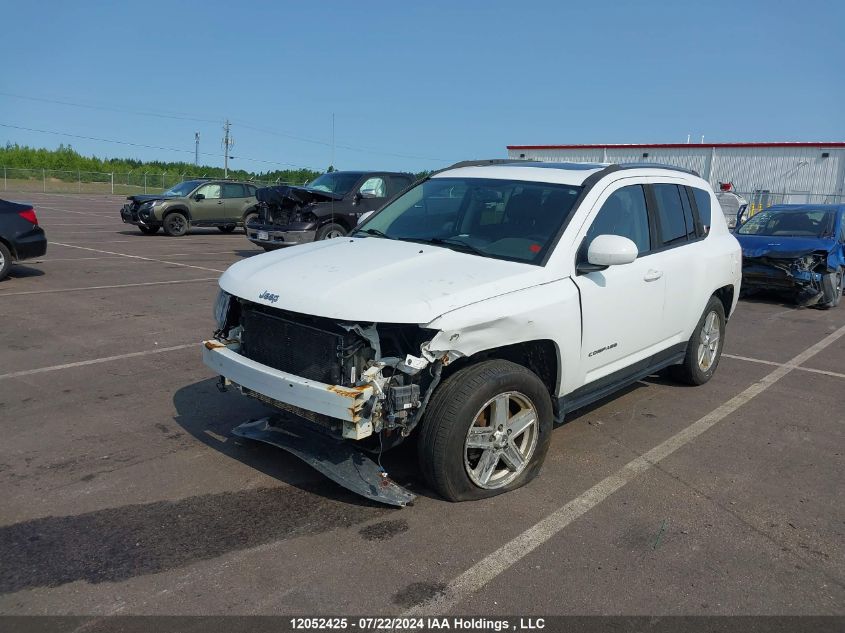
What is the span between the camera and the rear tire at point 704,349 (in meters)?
6.33

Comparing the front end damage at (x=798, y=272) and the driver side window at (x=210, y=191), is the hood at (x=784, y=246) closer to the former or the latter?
the front end damage at (x=798, y=272)

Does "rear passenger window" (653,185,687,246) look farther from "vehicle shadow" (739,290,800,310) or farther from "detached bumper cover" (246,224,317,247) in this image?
"detached bumper cover" (246,224,317,247)

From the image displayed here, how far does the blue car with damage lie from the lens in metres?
11.4

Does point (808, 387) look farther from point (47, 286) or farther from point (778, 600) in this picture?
point (47, 286)

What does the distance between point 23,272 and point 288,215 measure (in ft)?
16.5

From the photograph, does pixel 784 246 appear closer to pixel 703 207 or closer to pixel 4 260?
pixel 703 207

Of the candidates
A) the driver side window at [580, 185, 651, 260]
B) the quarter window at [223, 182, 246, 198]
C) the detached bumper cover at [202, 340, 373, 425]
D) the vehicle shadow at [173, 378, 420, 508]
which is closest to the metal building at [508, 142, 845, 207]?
the quarter window at [223, 182, 246, 198]

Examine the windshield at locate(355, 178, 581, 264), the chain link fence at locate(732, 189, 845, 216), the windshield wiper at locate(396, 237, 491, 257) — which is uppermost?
the chain link fence at locate(732, 189, 845, 216)

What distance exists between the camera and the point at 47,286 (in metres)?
10.9

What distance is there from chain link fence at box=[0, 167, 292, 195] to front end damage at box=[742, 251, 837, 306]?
149ft

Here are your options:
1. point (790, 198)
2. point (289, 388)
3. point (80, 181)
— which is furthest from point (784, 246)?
point (80, 181)

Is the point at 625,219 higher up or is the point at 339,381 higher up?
the point at 625,219

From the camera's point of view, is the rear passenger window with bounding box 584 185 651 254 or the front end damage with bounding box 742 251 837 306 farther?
the front end damage with bounding box 742 251 837 306

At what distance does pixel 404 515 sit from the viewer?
13.1ft
